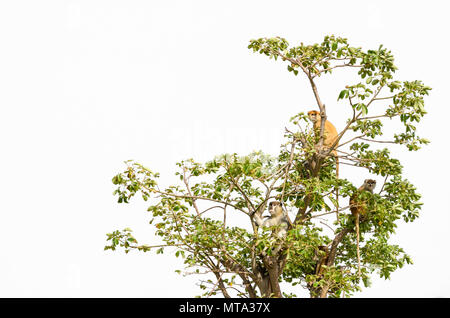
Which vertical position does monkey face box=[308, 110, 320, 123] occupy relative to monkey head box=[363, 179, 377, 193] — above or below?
above

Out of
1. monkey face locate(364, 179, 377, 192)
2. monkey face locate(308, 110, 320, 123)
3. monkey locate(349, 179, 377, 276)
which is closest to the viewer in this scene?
monkey locate(349, 179, 377, 276)

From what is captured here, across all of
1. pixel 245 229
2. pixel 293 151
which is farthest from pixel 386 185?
pixel 245 229

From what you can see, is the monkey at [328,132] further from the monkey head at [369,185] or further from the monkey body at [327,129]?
the monkey head at [369,185]

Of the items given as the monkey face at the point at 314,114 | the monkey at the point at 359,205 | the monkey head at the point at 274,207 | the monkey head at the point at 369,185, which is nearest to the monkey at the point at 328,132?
the monkey face at the point at 314,114

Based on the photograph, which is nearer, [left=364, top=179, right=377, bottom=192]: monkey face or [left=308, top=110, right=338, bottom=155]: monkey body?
[left=364, top=179, right=377, bottom=192]: monkey face

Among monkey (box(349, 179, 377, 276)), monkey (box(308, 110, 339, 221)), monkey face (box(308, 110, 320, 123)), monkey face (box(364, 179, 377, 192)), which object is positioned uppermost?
monkey face (box(308, 110, 320, 123))

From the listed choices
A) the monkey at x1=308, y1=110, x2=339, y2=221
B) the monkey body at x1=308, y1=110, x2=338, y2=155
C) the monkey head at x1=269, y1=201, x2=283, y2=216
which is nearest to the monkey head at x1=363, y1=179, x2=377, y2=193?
the monkey at x1=308, y1=110, x2=339, y2=221

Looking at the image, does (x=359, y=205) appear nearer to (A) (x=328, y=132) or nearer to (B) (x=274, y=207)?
(B) (x=274, y=207)

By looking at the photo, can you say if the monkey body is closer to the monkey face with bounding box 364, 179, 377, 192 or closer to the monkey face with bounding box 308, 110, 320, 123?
the monkey face with bounding box 308, 110, 320, 123

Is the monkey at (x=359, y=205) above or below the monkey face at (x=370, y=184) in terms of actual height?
below

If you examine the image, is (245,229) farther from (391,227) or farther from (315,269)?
(391,227)

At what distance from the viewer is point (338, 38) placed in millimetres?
4801

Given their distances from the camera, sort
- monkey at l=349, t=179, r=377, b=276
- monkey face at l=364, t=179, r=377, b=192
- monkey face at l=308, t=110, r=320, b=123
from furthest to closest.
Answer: monkey face at l=308, t=110, r=320, b=123 → monkey face at l=364, t=179, r=377, b=192 → monkey at l=349, t=179, r=377, b=276
